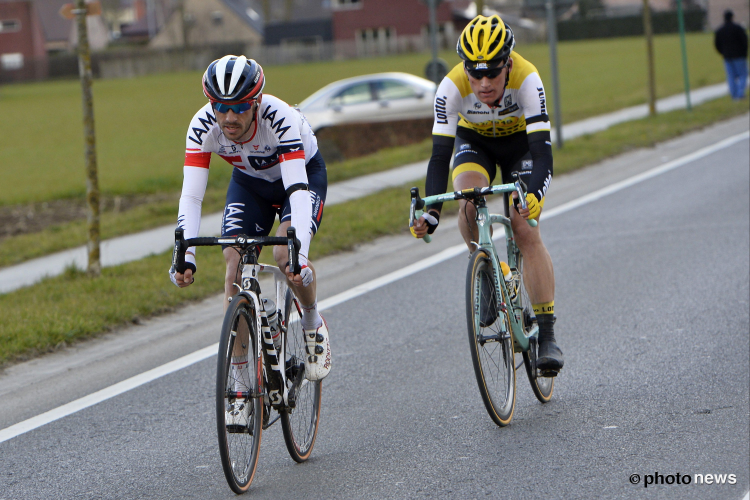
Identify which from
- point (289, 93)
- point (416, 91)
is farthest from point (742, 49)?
point (289, 93)

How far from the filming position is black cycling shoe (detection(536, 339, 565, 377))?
5.11 meters

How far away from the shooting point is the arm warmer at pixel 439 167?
Result: 4.99 meters

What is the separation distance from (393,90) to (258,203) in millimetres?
17121

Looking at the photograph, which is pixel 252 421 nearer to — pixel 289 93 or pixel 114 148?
pixel 114 148

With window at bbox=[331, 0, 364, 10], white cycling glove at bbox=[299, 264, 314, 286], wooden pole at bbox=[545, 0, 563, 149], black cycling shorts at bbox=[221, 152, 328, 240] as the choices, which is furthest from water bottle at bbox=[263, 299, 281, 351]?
window at bbox=[331, 0, 364, 10]

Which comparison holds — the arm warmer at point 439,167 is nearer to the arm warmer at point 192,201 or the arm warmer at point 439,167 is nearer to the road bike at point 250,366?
the road bike at point 250,366

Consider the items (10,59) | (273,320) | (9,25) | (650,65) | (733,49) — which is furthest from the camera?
(10,59)

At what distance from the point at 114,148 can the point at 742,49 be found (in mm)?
16342

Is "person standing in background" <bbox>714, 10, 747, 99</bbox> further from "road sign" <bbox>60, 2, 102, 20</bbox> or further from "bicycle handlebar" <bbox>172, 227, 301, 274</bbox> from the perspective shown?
"bicycle handlebar" <bbox>172, 227, 301, 274</bbox>

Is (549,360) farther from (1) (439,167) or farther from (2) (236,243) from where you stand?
(2) (236,243)

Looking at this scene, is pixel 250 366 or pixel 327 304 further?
pixel 327 304

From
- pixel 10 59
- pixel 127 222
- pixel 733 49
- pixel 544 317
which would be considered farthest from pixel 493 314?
pixel 10 59

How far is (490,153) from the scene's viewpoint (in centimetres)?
555

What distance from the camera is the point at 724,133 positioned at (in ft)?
57.2
